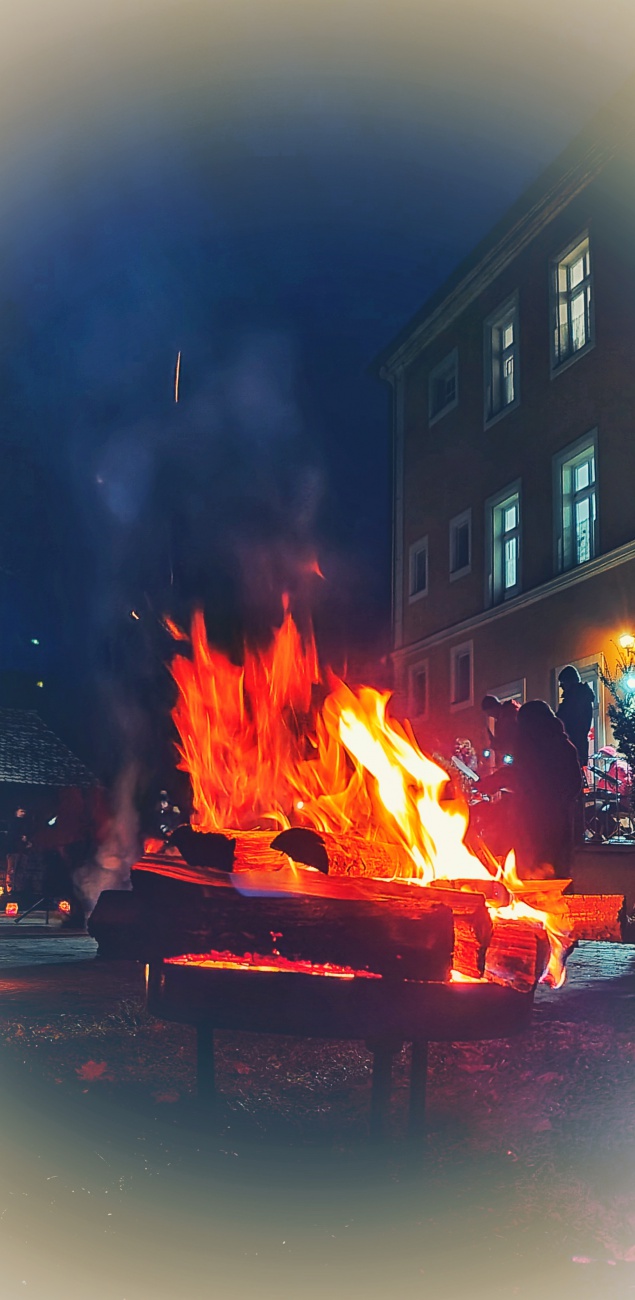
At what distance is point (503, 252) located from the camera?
21.9m

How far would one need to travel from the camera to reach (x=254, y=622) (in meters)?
32.8

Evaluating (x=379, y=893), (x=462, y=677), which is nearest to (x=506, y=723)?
(x=379, y=893)

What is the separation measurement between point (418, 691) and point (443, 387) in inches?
289

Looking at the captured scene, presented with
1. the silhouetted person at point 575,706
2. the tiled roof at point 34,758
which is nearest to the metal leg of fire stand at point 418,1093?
the silhouetted person at point 575,706

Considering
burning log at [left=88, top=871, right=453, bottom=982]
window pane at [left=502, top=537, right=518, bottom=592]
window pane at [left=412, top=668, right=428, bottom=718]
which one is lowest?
burning log at [left=88, top=871, right=453, bottom=982]

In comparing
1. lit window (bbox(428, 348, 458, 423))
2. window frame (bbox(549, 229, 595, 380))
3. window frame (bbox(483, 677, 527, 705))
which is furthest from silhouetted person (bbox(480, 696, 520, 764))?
lit window (bbox(428, 348, 458, 423))

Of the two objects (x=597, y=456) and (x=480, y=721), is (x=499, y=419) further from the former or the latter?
(x=480, y=721)

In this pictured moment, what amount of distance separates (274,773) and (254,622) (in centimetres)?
2639

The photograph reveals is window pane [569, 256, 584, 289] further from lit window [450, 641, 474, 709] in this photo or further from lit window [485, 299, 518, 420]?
lit window [450, 641, 474, 709]

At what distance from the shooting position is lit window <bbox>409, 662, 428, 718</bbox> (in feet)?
80.5

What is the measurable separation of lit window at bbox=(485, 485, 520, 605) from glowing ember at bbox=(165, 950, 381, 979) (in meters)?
17.6

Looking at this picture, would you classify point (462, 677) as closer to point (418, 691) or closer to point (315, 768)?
point (418, 691)

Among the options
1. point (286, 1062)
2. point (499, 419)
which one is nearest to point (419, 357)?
point (499, 419)

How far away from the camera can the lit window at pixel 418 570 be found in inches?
985
